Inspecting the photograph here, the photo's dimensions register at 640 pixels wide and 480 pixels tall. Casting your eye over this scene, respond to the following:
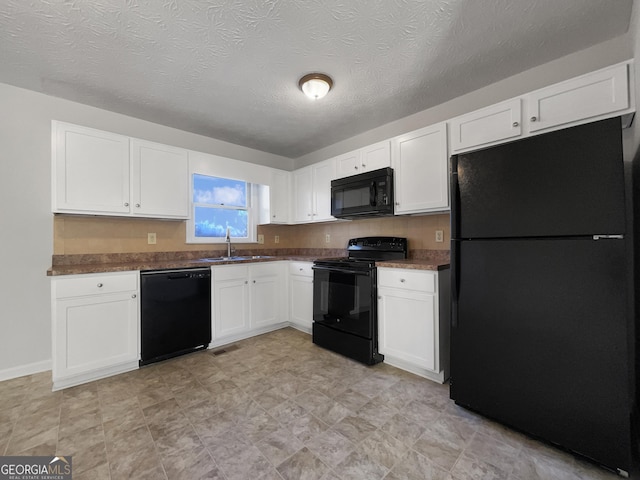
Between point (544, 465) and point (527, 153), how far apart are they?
158 cm

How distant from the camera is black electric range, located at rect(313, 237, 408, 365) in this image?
2.42 meters

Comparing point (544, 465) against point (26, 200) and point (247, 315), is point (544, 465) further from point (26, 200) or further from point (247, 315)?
point (26, 200)

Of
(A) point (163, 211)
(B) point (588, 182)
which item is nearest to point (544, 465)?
(B) point (588, 182)

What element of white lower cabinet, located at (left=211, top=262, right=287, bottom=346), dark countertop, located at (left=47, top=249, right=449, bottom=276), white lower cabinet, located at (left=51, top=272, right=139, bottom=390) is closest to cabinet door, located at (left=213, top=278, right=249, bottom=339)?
white lower cabinet, located at (left=211, top=262, right=287, bottom=346)

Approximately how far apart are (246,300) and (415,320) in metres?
1.79

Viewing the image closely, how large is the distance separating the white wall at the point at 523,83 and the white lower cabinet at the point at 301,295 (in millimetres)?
1751

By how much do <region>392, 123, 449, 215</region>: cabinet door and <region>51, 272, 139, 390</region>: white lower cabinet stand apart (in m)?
2.48

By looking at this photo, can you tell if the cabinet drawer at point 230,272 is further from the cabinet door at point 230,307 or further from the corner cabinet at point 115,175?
the corner cabinet at point 115,175

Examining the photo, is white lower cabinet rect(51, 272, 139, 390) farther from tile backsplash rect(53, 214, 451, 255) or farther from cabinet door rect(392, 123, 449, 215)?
cabinet door rect(392, 123, 449, 215)

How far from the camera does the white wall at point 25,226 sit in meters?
2.26

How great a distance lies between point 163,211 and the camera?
8.86 ft

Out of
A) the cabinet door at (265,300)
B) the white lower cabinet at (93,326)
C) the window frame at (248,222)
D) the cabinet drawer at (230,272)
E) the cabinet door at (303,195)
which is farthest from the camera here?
the cabinet door at (303,195)

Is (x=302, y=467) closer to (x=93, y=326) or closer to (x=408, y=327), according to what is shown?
(x=408, y=327)

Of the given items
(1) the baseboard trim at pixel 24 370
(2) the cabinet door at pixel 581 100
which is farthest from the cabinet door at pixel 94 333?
(2) the cabinet door at pixel 581 100
